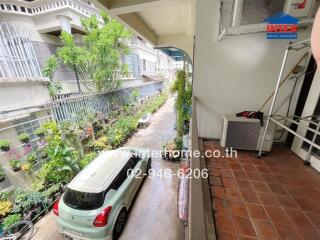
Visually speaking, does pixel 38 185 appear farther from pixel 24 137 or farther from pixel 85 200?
pixel 85 200

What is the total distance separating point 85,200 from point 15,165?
2.31 metres

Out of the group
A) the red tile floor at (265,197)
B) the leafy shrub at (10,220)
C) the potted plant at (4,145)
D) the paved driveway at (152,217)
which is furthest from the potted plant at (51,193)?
the red tile floor at (265,197)

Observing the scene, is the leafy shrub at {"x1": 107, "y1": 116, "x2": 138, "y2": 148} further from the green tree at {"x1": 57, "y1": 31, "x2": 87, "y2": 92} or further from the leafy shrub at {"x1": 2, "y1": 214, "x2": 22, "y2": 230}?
the leafy shrub at {"x1": 2, "y1": 214, "x2": 22, "y2": 230}

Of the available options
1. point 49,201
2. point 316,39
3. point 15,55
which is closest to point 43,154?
point 49,201

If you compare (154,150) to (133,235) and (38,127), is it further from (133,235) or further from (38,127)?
(38,127)

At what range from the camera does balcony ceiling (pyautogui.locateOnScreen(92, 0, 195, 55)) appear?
2453 millimetres

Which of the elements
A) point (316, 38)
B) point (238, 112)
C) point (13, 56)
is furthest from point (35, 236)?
point (316, 38)

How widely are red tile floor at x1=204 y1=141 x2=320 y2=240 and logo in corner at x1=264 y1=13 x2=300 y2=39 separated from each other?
161 cm

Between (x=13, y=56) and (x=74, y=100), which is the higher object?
(x=13, y=56)

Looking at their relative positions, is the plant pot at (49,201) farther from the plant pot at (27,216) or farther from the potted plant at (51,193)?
the plant pot at (27,216)

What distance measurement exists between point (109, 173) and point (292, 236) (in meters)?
3.18

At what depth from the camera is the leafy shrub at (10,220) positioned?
3.24 metres

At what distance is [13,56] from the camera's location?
4.08 metres

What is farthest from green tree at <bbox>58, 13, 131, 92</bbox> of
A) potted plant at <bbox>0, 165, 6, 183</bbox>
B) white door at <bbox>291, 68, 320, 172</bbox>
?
white door at <bbox>291, 68, 320, 172</bbox>
